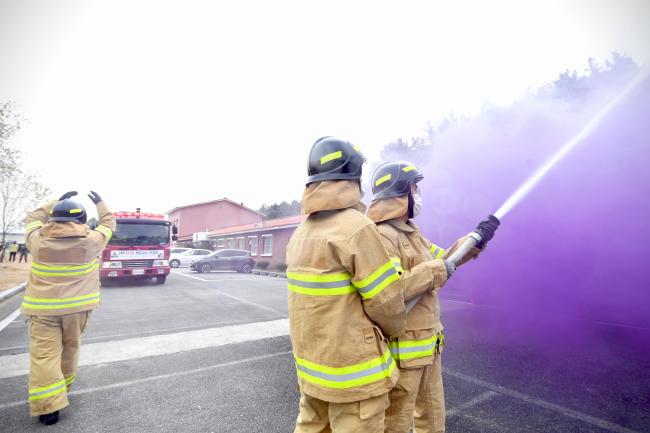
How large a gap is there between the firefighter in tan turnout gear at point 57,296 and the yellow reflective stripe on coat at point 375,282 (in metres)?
3.02

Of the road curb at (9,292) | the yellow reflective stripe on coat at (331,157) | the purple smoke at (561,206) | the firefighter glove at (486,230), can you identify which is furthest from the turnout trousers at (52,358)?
the road curb at (9,292)

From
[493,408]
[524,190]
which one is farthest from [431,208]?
[493,408]

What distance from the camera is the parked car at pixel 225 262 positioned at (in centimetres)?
2069

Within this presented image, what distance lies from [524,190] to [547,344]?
2.96 m

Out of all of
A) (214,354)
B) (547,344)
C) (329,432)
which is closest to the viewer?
(329,432)

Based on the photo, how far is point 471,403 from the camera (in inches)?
129

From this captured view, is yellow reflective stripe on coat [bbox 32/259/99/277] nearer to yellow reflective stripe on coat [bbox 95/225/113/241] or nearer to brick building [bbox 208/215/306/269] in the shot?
yellow reflective stripe on coat [bbox 95/225/113/241]

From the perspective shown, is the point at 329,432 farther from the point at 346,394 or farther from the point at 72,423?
the point at 72,423

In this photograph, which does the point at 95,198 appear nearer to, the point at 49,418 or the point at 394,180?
the point at 49,418

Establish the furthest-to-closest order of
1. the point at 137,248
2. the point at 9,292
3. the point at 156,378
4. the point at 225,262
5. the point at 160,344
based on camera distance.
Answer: the point at 225,262
the point at 137,248
the point at 9,292
the point at 160,344
the point at 156,378

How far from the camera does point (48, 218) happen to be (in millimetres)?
3564

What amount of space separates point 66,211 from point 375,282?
3.18 meters

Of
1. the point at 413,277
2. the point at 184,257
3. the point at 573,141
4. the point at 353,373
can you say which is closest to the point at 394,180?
the point at 413,277

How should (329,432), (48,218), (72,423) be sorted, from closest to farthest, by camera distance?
(329,432)
(72,423)
(48,218)
